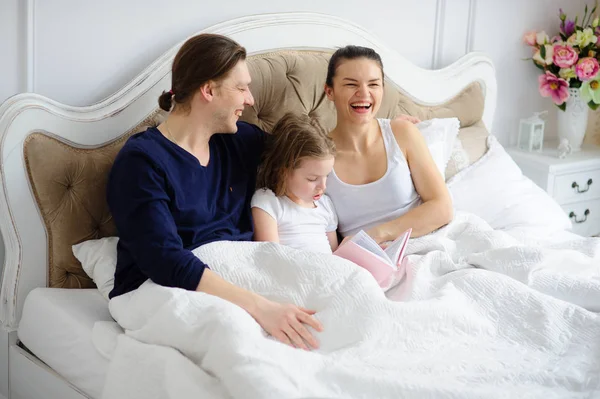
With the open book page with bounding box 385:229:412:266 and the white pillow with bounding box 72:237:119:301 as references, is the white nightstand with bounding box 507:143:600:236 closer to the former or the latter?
the open book page with bounding box 385:229:412:266

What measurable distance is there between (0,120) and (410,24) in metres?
1.63

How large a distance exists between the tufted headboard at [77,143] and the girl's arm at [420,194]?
28cm

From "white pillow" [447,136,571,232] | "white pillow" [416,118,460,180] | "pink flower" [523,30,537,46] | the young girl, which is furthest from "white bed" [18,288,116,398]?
"pink flower" [523,30,537,46]

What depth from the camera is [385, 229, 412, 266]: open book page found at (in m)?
2.08

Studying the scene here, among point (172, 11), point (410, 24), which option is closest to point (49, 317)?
point (172, 11)

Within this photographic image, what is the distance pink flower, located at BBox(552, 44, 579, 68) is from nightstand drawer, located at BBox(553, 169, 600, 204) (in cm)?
45

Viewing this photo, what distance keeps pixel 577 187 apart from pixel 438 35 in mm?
865

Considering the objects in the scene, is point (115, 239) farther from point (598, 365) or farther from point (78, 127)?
point (598, 365)

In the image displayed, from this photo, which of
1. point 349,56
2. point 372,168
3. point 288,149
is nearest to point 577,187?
point 372,168

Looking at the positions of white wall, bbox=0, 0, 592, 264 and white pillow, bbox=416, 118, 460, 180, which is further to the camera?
white pillow, bbox=416, 118, 460, 180

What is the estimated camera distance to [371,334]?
169cm

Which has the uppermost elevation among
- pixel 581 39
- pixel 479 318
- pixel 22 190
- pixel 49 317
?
pixel 581 39

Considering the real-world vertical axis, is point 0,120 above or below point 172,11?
below

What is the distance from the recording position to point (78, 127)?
82.9 inches
